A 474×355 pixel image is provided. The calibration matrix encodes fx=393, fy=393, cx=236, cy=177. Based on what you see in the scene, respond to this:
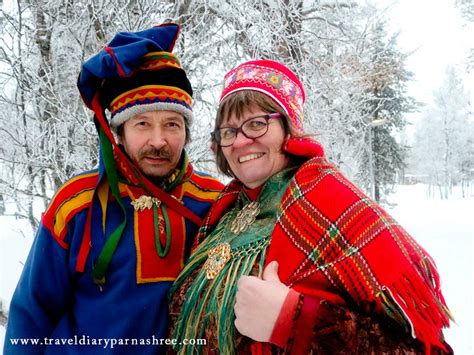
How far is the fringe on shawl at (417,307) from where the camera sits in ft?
3.77

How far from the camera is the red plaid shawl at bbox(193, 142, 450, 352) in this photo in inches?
46.3

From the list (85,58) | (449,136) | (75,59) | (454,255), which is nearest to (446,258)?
(454,255)

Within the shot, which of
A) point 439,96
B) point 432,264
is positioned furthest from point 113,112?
point 439,96

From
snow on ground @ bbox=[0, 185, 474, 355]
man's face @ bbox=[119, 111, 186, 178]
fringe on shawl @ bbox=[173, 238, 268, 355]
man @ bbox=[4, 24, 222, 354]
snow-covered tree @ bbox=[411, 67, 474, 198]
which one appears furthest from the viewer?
snow-covered tree @ bbox=[411, 67, 474, 198]

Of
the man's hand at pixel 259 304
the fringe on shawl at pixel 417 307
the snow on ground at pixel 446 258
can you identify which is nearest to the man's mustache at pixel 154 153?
the man's hand at pixel 259 304

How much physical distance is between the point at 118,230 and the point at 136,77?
0.72 metres

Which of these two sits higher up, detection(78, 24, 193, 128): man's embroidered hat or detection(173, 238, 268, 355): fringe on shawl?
detection(78, 24, 193, 128): man's embroidered hat

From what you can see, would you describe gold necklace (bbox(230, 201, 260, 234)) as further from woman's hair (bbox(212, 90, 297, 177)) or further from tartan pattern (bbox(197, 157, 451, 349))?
woman's hair (bbox(212, 90, 297, 177))

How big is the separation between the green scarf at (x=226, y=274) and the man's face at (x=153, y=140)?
1.49 feet

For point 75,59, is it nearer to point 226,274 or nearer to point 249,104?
point 249,104

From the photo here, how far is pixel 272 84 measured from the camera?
163cm

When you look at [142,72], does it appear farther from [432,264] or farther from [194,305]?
[432,264]

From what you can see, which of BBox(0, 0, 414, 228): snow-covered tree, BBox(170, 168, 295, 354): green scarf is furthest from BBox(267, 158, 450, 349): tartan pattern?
BBox(0, 0, 414, 228): snow-covered tree

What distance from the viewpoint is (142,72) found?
1869 millimetres
